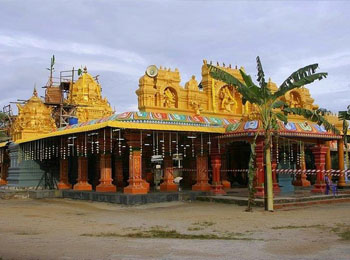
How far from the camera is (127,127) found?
1703 centimetres

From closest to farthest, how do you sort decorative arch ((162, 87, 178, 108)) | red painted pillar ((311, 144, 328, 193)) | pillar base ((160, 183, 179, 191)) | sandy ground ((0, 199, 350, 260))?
sandy ground ((0, 199, 350, 260))
red painted pillar ((311, 144, 328, 193))
pillar base ((160, 183, 179, 191))
decorative arch ((162, 87, 178, 108))

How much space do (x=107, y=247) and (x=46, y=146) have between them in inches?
662

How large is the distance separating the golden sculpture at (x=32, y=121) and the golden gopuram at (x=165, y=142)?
0.20 feet

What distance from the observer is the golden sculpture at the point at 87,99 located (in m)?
32.7

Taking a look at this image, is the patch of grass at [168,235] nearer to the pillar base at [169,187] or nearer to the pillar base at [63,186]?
the pillar base at [169,187]

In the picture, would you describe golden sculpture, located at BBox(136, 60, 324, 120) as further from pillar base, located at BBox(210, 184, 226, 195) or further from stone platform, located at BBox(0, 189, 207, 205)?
stone platform, located at BBox(0, 189, 207, 205)

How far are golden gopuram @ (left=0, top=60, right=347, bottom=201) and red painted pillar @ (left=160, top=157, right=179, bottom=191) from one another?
0.05 m

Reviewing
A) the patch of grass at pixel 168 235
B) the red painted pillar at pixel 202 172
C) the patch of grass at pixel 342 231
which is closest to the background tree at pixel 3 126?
the red painted pillar at pixel 202 172

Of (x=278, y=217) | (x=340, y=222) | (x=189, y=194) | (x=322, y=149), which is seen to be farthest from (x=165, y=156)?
(x=340, y=222)

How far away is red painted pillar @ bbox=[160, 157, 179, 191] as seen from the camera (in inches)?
860

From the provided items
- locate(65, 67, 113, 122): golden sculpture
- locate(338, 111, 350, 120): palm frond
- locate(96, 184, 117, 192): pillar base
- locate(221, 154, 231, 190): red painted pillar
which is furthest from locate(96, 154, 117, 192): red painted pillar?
locate(338, 111, 350, 120): palm frond

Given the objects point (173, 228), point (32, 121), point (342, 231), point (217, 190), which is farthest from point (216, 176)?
point (32, 121)

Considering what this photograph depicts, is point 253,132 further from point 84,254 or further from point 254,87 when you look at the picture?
point 84,254

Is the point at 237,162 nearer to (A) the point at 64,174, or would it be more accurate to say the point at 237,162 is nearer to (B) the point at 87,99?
(A) the point at 64,174
